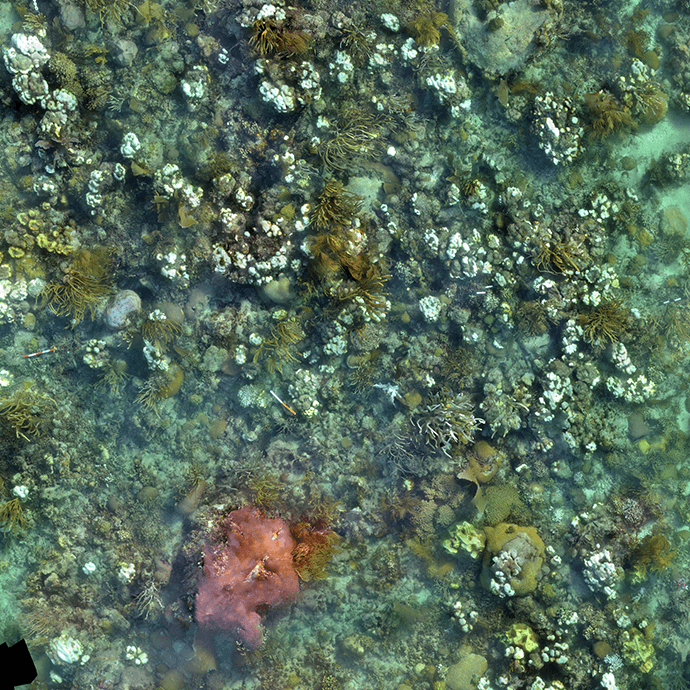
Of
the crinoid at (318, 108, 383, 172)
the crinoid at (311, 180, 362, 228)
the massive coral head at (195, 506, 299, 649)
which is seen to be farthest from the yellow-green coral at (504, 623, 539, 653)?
the crinoid at (318, 108, 383, 172)

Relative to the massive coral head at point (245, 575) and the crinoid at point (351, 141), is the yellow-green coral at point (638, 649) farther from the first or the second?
the crinoid at point (351, 141)

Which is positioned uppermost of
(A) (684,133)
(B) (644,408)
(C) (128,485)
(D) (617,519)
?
(A) (684,133)

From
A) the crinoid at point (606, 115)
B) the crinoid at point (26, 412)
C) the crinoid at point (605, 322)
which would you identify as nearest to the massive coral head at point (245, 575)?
the crinoid at point (26, 412)

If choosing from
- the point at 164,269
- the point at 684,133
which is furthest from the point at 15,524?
the point at 684,133

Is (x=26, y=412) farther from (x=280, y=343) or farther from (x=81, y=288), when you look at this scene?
(x=280, y=343)

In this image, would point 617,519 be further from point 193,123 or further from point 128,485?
point 193,123

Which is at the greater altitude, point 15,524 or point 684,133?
point 684,133
